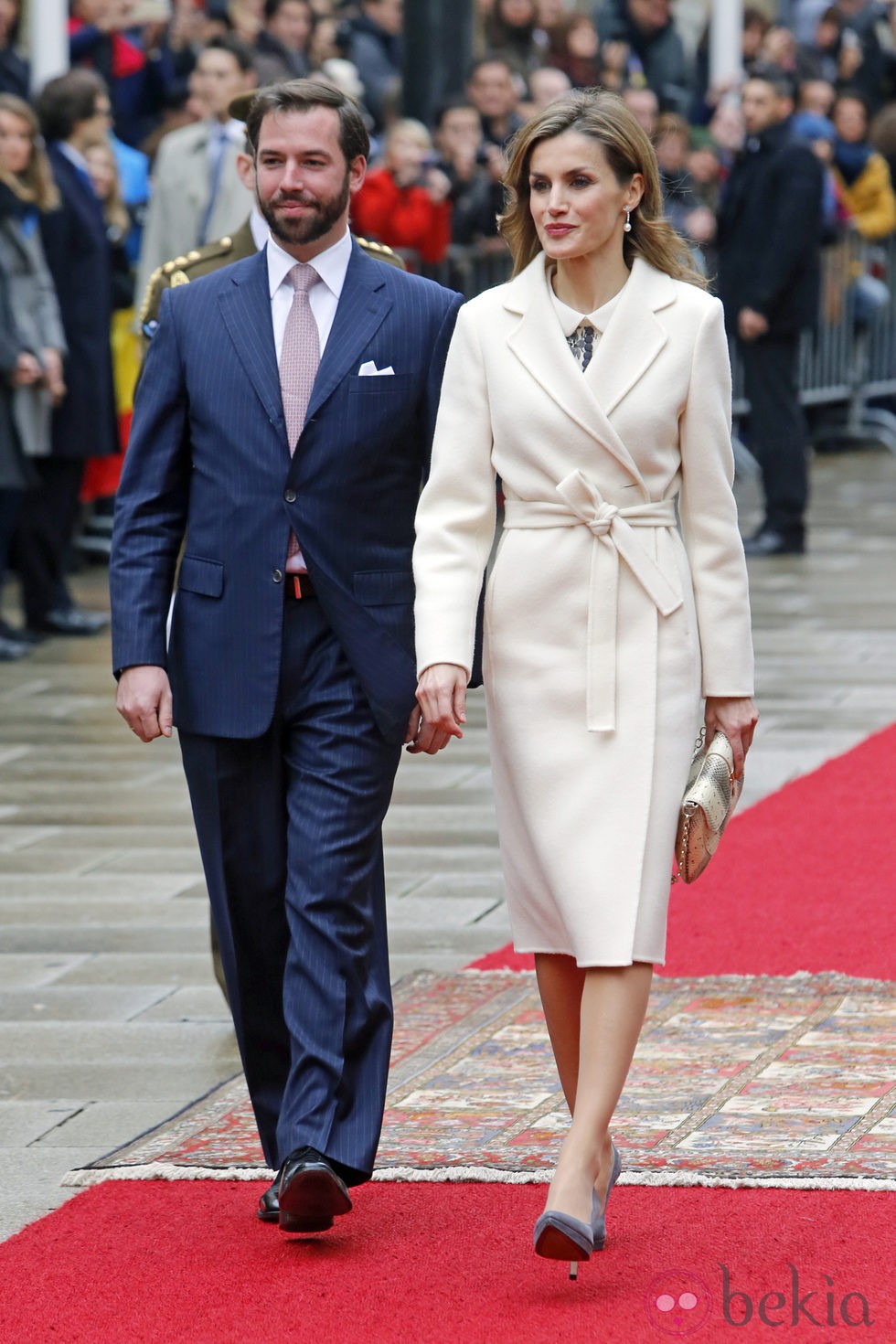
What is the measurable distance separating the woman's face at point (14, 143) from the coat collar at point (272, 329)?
21.3ft

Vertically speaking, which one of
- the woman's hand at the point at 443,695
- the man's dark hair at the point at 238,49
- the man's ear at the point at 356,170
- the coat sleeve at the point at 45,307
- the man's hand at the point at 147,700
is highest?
the man's ear at the point at 356,170

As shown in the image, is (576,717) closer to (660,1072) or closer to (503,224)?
(503,224)

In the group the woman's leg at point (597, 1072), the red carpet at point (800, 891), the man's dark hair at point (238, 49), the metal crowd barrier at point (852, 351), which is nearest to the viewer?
the woman's leg at point (597, 1072)

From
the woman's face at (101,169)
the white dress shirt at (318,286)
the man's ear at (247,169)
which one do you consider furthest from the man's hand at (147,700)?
the woman's face at (101,169)

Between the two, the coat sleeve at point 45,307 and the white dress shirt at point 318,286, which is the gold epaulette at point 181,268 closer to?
the white dress shirt at point 318,286

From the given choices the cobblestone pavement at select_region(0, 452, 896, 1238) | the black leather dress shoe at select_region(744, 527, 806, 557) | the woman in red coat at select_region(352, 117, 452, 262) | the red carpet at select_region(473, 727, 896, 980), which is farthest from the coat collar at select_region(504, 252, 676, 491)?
the black leather dress shoe at select_region(744, 527, 806, 557)

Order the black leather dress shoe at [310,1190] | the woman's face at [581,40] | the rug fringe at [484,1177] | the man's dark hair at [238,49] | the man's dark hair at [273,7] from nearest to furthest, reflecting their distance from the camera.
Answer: the black leather dress shoe at [310,1190]
the rug fringe at [484,1177]
the man's dark hair at [238,49]
the man's dark hair at [273,7]
the woman's face at [581,40]

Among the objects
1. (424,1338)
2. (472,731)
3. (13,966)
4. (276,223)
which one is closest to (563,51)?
(472,731)

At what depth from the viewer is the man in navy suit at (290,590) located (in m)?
4.23

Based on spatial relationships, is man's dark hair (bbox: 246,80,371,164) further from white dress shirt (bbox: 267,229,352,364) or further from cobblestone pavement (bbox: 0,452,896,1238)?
cobblestone pavement (bbox: 0,452,896,1238)

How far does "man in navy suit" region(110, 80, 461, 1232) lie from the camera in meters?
4.23

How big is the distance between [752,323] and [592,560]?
960cm

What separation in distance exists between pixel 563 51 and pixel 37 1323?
14.3 m

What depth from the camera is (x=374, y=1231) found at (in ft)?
13.8
